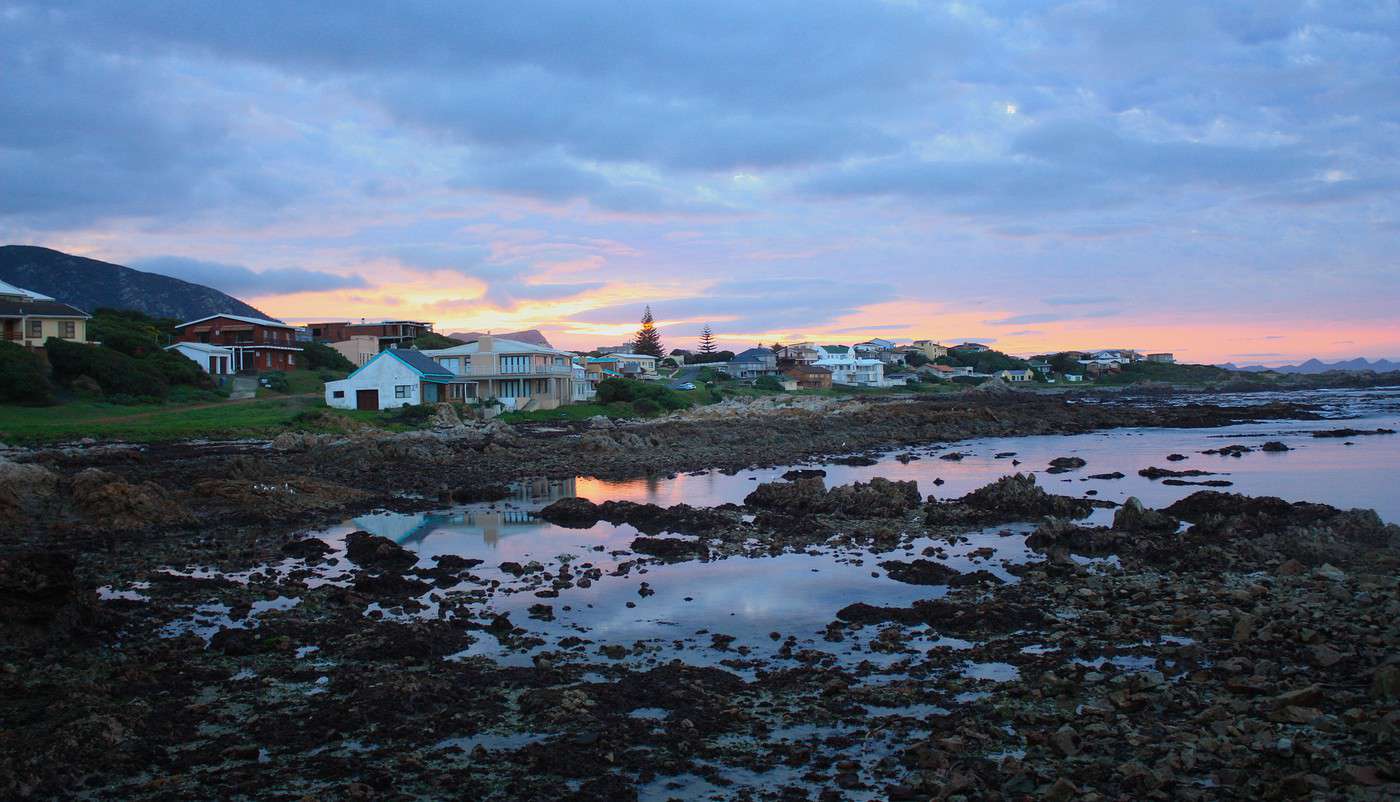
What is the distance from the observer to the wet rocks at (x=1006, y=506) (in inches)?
867

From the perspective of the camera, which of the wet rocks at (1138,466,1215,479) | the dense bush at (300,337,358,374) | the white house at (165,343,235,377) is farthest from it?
the dense bush at (300,337,358,374)

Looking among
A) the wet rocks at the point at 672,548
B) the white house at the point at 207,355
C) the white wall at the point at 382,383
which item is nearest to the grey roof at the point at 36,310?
the white house at the point at 207,355

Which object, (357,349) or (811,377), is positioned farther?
(811,377)

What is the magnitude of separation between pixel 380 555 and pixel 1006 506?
15.2 m

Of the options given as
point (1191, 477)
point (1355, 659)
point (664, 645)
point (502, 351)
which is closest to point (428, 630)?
point (664, 645)

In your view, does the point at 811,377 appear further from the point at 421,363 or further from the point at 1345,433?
the point at 1345,433

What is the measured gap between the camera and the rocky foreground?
7785mm

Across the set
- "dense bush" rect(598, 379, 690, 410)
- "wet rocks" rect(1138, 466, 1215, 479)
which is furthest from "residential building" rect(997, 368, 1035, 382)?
"wet rocks" rect(1138, 466, 1215, 479)

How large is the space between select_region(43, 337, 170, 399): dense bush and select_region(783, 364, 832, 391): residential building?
73.7 meters

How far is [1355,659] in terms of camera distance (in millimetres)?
10070

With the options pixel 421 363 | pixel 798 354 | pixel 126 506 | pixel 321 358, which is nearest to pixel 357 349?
pixel 321 358

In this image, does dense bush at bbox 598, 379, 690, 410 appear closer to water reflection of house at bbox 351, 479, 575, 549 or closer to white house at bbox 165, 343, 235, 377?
white house at bbox 165, 343, 235, 377

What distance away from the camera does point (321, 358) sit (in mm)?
74438

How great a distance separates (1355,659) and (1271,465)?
28.1 meters
